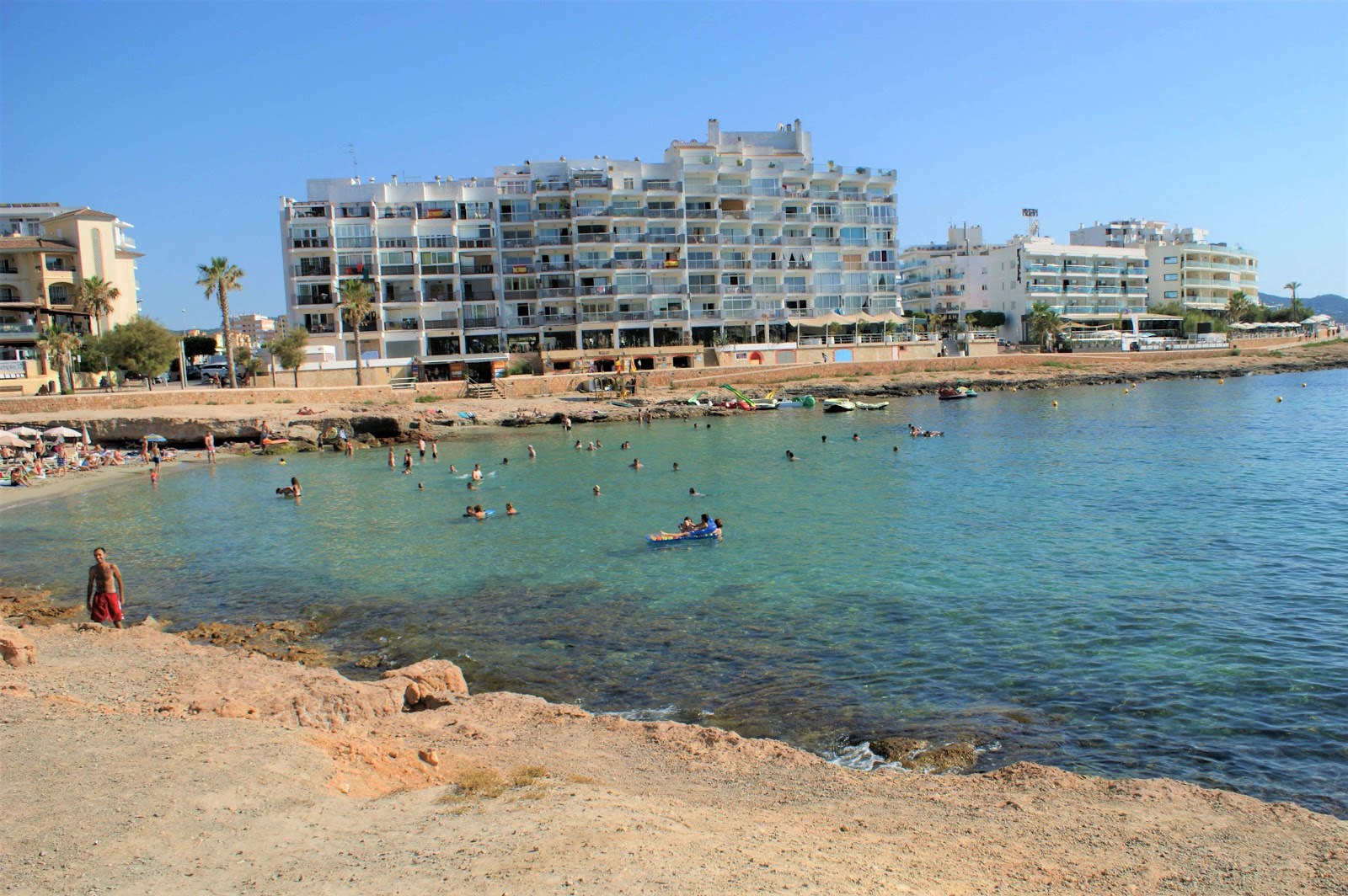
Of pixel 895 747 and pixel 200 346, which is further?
pixel 200 346

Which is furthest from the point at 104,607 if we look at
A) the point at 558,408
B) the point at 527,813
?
the point at 558,408

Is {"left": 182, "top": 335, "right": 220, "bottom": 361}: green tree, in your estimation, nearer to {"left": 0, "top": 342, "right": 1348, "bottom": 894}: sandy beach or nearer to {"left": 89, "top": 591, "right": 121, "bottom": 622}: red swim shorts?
{"left": 89, "top": 591, "right": 121, "bottom": 622}: red swim shorts

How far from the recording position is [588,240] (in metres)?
81.5

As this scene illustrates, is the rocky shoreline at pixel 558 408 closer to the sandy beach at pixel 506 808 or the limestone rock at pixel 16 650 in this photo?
the limestone rock at pixel 16 650

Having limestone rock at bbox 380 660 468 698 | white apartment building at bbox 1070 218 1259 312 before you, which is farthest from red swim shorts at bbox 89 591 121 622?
white apartment building at bbox 1070 218 1259 312

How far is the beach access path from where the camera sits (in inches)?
268

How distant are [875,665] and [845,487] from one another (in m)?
19.8

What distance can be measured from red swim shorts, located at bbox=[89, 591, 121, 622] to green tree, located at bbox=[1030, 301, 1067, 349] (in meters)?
99.0

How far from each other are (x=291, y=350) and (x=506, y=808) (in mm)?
62262

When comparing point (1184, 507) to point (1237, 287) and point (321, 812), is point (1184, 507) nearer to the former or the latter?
point (321, 812)

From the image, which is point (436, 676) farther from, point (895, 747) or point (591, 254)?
point (591, 254)

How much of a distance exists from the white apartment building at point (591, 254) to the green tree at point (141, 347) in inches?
582

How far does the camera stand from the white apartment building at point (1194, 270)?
4779 inches

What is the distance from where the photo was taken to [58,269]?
73.4m
